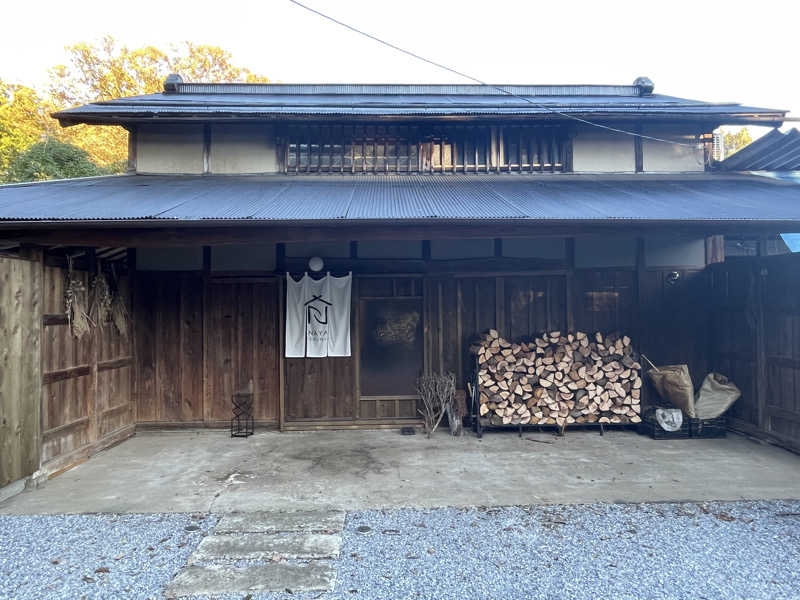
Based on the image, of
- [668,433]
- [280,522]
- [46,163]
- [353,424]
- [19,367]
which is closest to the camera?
[280,522]

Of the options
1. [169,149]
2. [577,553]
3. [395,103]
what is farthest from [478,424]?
[169,149]

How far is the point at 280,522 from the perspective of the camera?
11.9ft

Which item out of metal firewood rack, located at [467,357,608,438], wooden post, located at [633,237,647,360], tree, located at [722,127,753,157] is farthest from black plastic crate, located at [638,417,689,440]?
tree, located at [722,127,753,157]

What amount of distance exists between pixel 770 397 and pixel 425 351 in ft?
14.6

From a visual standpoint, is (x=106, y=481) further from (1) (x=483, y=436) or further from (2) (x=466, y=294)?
(2) (x=466, y=294)

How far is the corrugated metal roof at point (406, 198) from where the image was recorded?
178 inches

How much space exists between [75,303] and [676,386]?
7.65 meters

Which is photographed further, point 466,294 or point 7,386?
point 466,294

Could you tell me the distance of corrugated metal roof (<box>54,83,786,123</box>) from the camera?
6531mm

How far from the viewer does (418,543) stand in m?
3.29

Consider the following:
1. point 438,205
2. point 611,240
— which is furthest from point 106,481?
point 611,240

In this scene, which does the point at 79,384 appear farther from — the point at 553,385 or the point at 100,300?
the point at 553,385

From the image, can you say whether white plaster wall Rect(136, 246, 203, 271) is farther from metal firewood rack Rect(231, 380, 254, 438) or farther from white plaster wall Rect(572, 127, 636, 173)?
white plaster wall Rect(572, 127, 636, 173)

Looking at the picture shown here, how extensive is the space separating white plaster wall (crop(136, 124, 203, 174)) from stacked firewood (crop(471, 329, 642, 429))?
520cm
